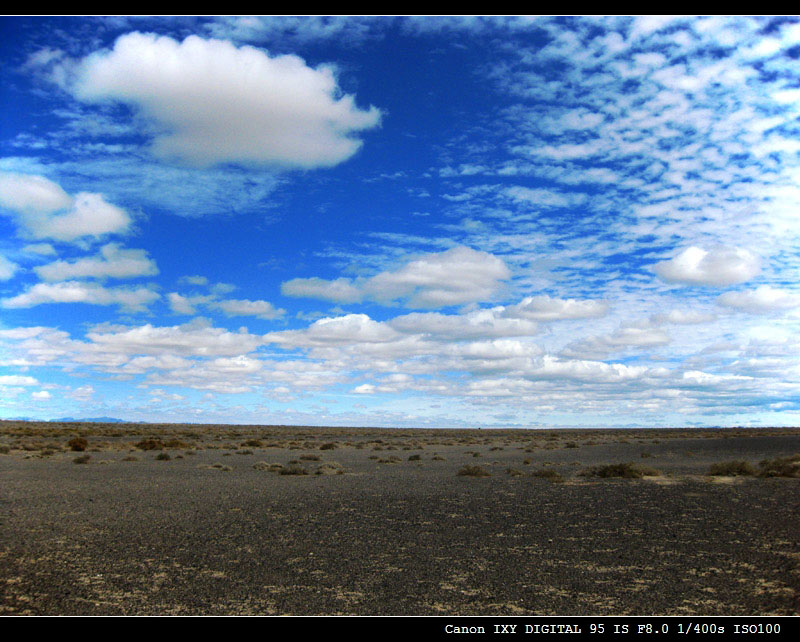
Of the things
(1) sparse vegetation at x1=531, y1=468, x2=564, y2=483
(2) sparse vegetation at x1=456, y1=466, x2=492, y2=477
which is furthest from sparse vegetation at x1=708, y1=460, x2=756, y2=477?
(2) sparse vegetation at x1=456, y1=466, x2=492, y2=477

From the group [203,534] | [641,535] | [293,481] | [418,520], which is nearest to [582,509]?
[641,535]

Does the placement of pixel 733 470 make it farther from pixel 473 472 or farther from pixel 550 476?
pixel 473 472

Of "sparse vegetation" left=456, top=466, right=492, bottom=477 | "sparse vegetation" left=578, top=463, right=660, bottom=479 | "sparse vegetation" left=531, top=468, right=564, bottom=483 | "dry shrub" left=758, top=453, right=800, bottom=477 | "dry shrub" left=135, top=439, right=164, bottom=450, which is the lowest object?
"dry shrub" left=135, top=439, right=164, bottom=450

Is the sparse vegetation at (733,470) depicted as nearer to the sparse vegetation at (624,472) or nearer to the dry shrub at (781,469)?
the dry shrub at (781,469)

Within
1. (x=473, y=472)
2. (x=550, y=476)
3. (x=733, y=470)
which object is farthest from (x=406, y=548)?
(x=733, y=470)

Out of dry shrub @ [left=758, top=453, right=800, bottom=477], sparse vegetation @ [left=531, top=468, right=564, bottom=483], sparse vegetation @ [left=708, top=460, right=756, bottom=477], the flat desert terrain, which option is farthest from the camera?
sparse vegetation @ [left=708, top=460, right=756, bottom=477]

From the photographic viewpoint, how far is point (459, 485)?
2123 cm

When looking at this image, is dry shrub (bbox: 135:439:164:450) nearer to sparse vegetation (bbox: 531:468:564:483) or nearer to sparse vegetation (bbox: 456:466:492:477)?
sparse vegetation (bbox: 456:466:492:477)

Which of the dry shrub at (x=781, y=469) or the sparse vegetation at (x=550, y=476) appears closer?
the dry shrub at (x=781, y=469)

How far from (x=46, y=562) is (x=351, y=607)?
6.16 metres

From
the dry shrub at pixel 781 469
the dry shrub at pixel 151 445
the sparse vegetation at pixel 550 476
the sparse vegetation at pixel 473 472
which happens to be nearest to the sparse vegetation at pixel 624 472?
the sparse vegetation at pixel 550 476

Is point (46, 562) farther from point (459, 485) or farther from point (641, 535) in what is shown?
point (459, 485)
